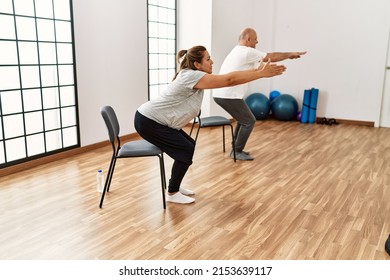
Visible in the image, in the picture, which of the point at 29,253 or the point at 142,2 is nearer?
the point at 29,253

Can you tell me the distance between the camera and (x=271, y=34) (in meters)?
7.29

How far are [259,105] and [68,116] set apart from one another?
362cm

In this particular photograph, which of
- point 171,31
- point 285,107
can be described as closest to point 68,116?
point 171,31

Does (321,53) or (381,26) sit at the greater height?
(381,26)

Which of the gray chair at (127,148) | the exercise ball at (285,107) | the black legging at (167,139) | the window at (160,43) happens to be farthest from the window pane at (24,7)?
the exercise ball at (285,107)

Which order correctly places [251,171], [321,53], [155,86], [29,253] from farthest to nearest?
[321,53] < [155,86] < [251,171] < [29,253]

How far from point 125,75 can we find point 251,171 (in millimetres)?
2282

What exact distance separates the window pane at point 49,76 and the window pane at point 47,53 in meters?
0.07

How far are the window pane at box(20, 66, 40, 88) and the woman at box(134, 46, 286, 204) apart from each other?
67.6 inches

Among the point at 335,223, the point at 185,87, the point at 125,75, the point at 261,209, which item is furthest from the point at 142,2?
the point at 335,223

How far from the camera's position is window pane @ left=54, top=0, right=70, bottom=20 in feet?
13.9

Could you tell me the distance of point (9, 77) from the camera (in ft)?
12.5

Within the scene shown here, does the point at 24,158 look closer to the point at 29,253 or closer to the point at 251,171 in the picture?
the point at 29,253

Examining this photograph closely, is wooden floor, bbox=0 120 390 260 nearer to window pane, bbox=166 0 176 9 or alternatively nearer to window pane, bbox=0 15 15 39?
window pane, bbox=0 15 15 39
